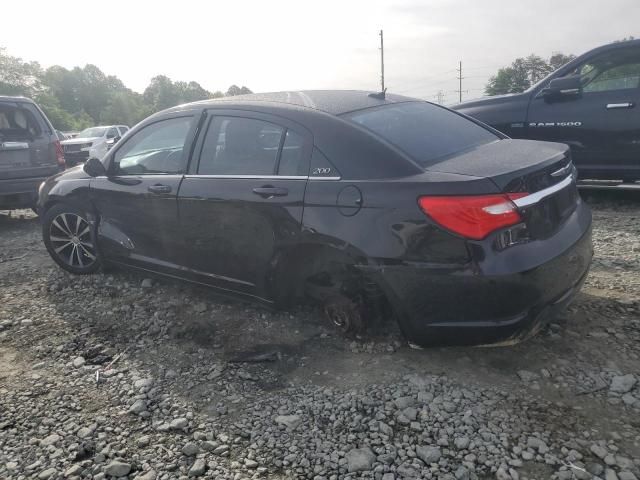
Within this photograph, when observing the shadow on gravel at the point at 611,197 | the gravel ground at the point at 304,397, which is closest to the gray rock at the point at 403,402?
the gravel ground at the point at 304,397

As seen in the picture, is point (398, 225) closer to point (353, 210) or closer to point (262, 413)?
point (353, 210)

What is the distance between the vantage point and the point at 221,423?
2.60 meters

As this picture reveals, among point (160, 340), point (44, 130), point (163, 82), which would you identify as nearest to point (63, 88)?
point (163, 82)

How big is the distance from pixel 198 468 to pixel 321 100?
228 centimetres

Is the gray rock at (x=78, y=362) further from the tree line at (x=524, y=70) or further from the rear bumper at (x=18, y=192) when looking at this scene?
the tree line at (x=524, y=70)

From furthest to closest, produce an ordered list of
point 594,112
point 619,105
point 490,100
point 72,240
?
point 490,100
point 594,112
point 619,105
point 72,240

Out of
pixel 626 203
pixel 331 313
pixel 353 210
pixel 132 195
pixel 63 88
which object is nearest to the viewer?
pixel 353 210

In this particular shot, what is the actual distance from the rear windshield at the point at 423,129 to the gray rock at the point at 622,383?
1.47 m

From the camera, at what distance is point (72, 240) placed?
15.4ft

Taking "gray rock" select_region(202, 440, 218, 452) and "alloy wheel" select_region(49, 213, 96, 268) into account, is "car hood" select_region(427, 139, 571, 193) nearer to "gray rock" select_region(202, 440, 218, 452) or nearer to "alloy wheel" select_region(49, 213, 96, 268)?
"gray rock" select_region(202, 440, 218, 452)

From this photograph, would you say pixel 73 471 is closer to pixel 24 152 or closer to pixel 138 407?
pixel 138 407

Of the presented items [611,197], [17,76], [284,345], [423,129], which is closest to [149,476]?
[284,345]

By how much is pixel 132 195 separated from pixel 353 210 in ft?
6.68

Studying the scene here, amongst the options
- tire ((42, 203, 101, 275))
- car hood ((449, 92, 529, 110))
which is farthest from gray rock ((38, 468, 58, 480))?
car hood ((449, 92, 529, 110))
